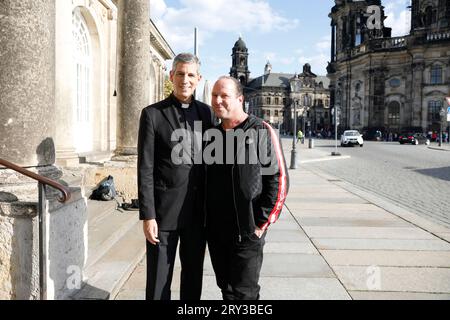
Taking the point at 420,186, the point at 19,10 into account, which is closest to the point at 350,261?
the point at 19,10

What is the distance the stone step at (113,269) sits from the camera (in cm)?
382

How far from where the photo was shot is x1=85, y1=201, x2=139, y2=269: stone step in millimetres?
4749

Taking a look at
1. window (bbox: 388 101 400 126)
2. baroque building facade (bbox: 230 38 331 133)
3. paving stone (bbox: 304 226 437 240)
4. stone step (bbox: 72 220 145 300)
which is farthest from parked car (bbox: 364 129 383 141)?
stone step (bbox: 72 220 145 300)

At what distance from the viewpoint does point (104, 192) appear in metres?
6.93

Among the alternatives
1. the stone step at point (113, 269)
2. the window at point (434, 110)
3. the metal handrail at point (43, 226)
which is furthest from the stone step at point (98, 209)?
the window at point (434, 110)

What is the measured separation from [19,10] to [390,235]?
5690 millimetres

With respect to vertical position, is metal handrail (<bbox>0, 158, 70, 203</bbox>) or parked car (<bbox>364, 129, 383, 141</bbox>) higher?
parked car (<bbox>364, 129, 383, 141</bbox>)

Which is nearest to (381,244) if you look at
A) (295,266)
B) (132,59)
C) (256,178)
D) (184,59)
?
(295,266)

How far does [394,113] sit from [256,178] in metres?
59.4

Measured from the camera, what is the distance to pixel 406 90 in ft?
184

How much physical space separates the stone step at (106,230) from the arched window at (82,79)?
4.75 metres

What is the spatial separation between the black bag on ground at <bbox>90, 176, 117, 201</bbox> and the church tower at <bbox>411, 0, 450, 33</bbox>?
60416mm

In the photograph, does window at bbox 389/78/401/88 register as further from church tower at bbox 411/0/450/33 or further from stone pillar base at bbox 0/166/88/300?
stone pillar base at bbox 0/166/88/300
